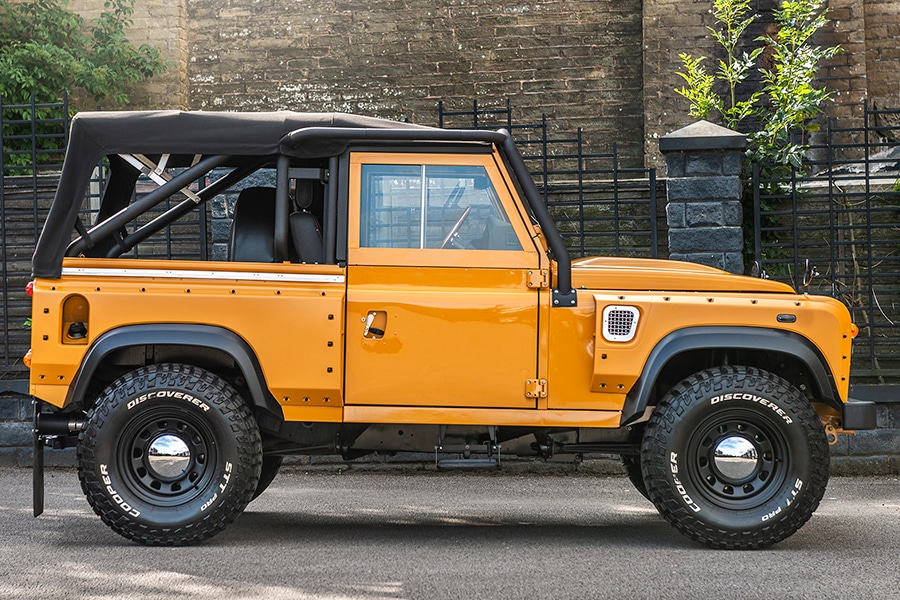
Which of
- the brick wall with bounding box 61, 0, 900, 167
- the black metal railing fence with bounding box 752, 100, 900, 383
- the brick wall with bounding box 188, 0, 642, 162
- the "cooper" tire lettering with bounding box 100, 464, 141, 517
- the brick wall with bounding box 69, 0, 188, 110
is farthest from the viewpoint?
the brick wall with bounding box 69, 0, 188, 110

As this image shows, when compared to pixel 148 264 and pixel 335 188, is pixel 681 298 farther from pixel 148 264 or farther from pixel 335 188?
pixel 148 264

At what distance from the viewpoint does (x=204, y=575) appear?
4.70 m

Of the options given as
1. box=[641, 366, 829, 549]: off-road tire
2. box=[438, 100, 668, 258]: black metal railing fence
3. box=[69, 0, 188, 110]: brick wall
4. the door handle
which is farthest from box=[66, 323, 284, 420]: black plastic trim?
box=[69, 0, 188, 110]: brick wall

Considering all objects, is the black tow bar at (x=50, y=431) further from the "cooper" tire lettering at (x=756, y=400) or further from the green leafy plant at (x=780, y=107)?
the green leafy plant at (x=780, y=107)

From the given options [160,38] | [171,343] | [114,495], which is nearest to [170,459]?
[114,495]

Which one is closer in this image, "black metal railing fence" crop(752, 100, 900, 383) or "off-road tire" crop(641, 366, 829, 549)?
"off-road tire" crop(641, 366, 829, 549)

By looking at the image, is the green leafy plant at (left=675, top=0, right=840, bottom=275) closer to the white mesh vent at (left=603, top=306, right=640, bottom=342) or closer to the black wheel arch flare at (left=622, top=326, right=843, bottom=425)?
the black wheel arch flare at (left=622, top=326, right=843, bottom=425)

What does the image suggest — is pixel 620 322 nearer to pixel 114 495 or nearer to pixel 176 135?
pixel 176 135

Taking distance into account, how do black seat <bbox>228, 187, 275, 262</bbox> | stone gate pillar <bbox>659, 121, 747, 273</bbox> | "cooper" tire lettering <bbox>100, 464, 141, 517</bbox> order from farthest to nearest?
stone gate pillar <bbox>659, 121, 747, 273</bbox> < black seat <bbox>228, 187, 275, 262</bbox> < "cooper" tire lettering <bbox>100, 464, 141, 517</bbox>

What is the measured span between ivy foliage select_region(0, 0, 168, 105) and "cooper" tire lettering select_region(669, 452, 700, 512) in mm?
10081

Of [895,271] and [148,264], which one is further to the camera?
[895,271]

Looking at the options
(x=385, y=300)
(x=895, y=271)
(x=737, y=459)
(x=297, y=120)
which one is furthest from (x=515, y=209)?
(x=895, y=271)

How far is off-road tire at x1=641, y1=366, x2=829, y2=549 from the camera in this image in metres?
5.33

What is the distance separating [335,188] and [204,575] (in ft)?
6.78
